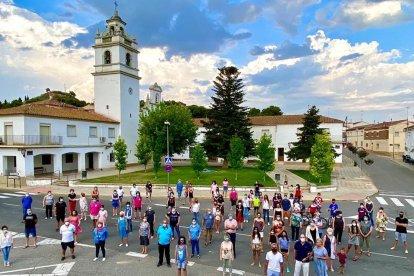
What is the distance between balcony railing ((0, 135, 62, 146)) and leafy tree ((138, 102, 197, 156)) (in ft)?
36.1

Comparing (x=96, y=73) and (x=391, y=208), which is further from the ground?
(x=96, y=73)

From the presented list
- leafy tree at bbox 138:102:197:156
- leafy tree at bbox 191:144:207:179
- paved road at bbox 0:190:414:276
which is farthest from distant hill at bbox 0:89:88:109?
paved road at bbox 0:190:414:276

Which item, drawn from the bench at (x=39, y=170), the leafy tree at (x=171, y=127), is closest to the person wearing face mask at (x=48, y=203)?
the bench at (x=39, y=170)

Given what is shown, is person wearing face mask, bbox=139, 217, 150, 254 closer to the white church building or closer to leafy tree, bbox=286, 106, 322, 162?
the white church building

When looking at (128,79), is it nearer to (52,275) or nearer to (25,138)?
(25,138)

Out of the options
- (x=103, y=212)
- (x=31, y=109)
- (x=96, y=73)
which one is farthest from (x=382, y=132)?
(x=103, y=212)

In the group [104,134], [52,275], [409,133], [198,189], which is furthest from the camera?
[409,133]

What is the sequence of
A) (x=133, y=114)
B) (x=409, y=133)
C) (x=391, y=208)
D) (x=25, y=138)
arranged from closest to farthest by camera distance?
1. (x=391, y=208)
2. (x=25, y=138)
3. (x=133, y=114)
4. (x=409, y=133)

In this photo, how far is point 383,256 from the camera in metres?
12.1

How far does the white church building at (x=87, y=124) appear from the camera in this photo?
32.5m

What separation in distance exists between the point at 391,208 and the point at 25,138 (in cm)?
3134

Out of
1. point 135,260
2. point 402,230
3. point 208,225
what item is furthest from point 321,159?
point 135,260

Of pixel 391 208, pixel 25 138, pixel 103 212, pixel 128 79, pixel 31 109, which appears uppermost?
pixel 128 79

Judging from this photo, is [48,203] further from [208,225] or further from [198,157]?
[198,157]
